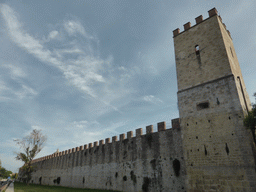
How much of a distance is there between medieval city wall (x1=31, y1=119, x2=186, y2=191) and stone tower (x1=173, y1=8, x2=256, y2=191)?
2213mm

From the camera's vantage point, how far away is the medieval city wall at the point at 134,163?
46.1 feet

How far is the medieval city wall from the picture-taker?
46.1ft

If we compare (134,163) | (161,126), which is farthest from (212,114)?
(134,163)

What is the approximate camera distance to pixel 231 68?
11.8m

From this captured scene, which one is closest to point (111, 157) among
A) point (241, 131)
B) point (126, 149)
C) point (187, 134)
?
point (126, 149)

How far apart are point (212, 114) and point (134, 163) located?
9313 millimetres

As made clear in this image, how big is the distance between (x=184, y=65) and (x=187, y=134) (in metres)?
5.69

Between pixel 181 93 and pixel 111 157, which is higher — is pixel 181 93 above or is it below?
above

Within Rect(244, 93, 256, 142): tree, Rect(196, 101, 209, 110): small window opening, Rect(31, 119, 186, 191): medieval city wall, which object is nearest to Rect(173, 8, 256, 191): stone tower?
Rect(196, 101, 209, 110): small window opening

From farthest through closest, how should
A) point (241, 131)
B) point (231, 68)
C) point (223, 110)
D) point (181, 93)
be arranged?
1. point (181, 93)
2. point (231, 68)
3. point (223, 110)
4. point (241, 131)

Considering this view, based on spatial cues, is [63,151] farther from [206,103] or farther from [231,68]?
[231,68]

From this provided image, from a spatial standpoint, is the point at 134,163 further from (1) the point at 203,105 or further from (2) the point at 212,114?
(2) the point at 212,114

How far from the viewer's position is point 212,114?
11.5m

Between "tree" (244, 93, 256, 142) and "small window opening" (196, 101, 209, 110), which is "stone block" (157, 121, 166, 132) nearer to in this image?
"small window opening" (196, 101, 209, 110)
